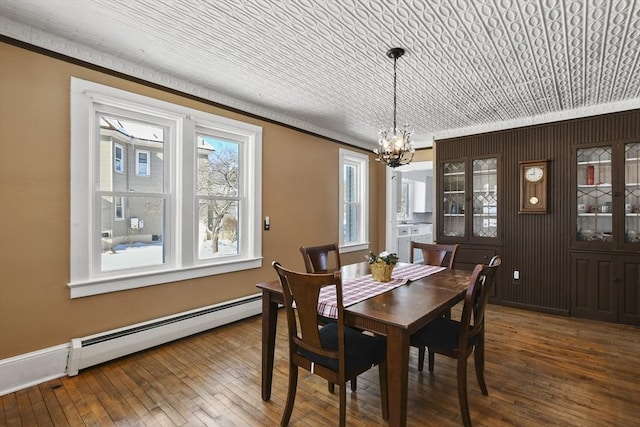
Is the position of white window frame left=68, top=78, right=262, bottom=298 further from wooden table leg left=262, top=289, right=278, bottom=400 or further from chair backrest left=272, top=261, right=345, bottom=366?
chair backrest left=272, top=261, right=345, bottom=366

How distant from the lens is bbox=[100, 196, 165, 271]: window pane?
2830 millimetres

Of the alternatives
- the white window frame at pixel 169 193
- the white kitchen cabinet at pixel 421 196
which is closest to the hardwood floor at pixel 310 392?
the white window frame at pixel 169 193

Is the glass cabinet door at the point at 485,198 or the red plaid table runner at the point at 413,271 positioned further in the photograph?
the glass cabinet door at the point at 485,198

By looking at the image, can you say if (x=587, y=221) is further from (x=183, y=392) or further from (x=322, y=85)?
(x=183, y=392)

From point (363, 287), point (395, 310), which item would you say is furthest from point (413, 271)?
point (395, 310)

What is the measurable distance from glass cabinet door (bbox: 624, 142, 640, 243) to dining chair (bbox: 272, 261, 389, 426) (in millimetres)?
3593

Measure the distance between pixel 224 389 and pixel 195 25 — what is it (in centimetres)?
260

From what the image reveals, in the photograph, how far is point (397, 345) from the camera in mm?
1617

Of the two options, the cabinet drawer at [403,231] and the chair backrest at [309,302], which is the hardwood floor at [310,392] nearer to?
the chair backrest at [309,302]

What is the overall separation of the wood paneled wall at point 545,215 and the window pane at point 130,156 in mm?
4215

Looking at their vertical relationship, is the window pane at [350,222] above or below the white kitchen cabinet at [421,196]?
below

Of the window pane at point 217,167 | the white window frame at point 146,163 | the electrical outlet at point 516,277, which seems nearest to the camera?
the white window frame at point 146,163

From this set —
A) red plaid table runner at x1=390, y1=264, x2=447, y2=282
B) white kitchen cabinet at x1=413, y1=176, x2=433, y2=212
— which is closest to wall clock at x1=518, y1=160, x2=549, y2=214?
red plaid table runner at x1=390, y1=264, x2=447, y2=282

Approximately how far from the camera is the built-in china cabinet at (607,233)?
3.67 metres
